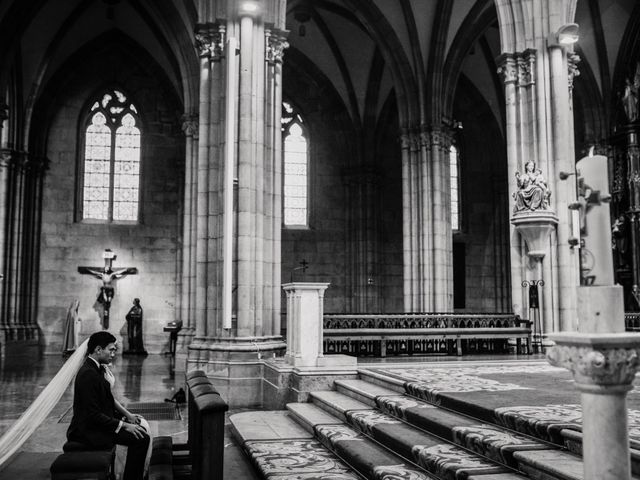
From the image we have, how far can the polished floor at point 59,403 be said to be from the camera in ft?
16.8

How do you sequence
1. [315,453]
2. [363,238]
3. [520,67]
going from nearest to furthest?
[315,453]
[520,67]
[363,238]

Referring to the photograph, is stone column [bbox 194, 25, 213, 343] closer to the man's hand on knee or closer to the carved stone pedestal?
the man's hand on knee

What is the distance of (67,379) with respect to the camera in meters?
5.14

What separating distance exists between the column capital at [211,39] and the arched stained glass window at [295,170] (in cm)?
1177

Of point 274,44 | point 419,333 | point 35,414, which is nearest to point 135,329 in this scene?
Answer: point 419,333

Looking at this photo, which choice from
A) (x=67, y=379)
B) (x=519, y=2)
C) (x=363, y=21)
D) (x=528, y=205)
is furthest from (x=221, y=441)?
(x=363, y=21)

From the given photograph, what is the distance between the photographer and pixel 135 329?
21.2m

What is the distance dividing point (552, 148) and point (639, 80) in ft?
29.1

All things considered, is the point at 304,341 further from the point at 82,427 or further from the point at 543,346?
the point at 543,346

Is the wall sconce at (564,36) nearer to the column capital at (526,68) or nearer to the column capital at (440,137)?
the column capital at (526,68)

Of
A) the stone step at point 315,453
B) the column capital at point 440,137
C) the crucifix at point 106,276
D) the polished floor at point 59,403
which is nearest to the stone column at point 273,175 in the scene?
the polished floor at point 59,403

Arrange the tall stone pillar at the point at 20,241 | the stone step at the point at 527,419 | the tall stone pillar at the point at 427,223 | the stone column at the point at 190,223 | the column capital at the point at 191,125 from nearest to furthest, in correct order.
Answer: the stone step at the point at 527,419
the stone column at the point at 190,223
the column capital at the point at 191,125
the tall stone pillar at the point at 427,223
the tall stone pillar at the point at 20,241

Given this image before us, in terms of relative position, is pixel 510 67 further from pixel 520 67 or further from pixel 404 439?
pixel 404 439

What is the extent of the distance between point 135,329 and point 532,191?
13.6 m
